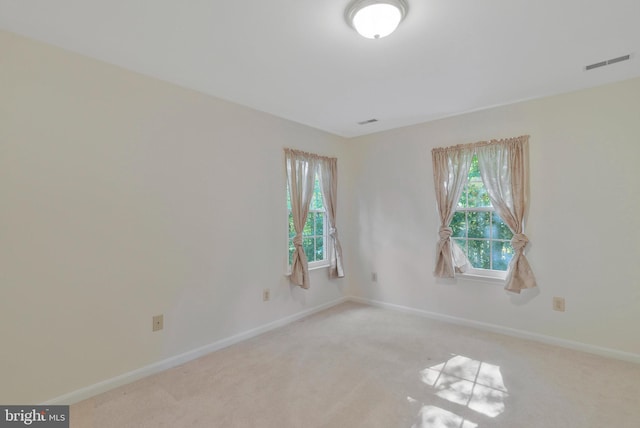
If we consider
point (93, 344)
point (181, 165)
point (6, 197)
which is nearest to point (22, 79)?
point (6, 197)

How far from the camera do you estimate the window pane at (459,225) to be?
11.9ft

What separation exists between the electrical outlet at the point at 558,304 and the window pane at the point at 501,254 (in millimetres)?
509

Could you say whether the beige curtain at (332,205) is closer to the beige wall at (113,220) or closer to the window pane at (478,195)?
the beige wall at (113,220)

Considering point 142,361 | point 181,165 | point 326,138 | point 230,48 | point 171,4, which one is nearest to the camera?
point 171,4

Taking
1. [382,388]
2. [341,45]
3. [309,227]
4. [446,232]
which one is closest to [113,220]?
[341,45]

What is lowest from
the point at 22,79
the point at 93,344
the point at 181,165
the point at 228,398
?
the point at 228,398

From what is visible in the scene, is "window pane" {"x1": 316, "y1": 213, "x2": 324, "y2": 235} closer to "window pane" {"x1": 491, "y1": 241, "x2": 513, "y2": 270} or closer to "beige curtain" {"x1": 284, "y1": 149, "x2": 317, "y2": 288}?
"beige curtain" {"x1": 284, "y1": 149, "x2": 317, "y2": 288}

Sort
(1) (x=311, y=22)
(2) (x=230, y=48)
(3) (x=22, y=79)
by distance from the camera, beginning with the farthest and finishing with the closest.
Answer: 1. (2) (x=230, y=48)
2. (3) (x=22, y=79)
3. (1) (x=311, y=22)

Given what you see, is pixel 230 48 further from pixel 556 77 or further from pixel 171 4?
pixel 556 77

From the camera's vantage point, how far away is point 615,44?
208 cm

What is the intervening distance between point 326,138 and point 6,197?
3178 millimetres

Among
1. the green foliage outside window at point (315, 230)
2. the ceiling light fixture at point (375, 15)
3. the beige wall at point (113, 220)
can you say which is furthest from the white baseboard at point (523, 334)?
the ceiling light fixture at point (375, 15)

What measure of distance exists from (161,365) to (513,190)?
3593 millimetres

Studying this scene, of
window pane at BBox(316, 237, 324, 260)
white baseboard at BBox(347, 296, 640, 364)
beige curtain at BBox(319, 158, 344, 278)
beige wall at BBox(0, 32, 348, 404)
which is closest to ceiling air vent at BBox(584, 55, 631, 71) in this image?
white baseboard at BBox(347, 296, 640, 364)
